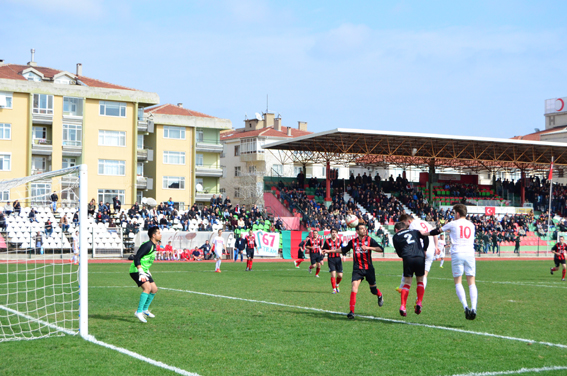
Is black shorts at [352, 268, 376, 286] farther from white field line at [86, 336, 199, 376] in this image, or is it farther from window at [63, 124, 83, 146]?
window at [63, 124, 83, 146]

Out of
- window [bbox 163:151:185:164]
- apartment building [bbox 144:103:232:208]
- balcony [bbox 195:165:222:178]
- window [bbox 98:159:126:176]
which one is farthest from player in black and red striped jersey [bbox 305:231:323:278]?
balcony [bbox 195:165:222:178]

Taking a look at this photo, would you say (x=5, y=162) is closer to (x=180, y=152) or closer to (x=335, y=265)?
(x=180, y=152)

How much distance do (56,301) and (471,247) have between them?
10016 millimetres

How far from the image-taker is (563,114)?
8812cm

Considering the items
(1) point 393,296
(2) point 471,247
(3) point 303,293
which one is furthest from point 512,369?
(3) point 303,293

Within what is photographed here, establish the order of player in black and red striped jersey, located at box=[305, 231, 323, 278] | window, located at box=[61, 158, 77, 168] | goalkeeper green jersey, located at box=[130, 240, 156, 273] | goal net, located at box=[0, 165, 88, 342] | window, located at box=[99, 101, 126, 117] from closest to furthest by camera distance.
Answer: goal net, located at box=[0, 165, 88, 342]
goalkeeper green jersey, located at box=[130, 240, 156, 273]
player in black and red striped jersey, located at box=[305, 231, 323, 278]
window, located at box=[61, 158, 77, 168]
window, located at box=[99, 101, 126, 117]

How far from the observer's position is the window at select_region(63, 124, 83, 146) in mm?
53531

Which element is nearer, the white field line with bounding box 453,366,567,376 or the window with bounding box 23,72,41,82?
the white field line with bounding box 453,366,567,376

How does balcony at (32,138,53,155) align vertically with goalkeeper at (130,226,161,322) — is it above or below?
above

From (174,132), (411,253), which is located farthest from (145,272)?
(174,132)

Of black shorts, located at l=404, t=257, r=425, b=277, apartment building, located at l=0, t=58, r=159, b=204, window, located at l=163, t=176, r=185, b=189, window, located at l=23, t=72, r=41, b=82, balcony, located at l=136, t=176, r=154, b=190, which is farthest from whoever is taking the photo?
window, located at l=163, t=176, r=185, b=189

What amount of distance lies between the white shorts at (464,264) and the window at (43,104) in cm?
4824

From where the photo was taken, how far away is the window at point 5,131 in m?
50.2

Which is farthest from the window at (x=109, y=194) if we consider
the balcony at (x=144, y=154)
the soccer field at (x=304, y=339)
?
the soccer field at (x=304, y=339)
